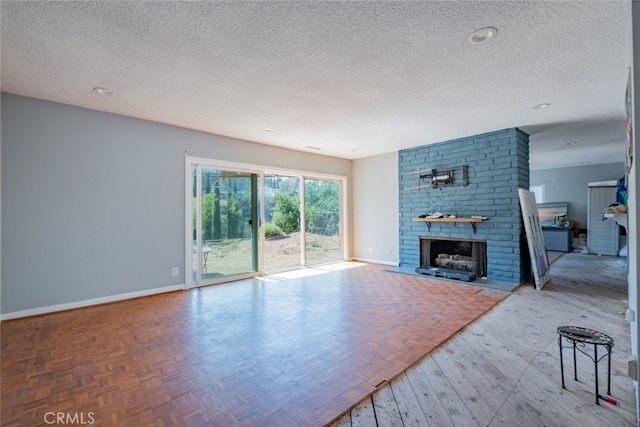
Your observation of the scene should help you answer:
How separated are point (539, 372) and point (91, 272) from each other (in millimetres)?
4842

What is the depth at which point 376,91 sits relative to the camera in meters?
3.00

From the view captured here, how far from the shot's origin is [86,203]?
3518 mm

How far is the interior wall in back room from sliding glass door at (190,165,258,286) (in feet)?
11.0

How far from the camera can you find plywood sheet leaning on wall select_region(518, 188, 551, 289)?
4.26 meters

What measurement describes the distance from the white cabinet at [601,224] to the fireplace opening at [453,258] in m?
4.90

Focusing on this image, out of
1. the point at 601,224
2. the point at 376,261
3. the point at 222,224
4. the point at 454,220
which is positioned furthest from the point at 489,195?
the point at 601,224

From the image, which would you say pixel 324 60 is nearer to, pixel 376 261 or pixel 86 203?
pixel 86 203

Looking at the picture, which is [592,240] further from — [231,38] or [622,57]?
[231,38]

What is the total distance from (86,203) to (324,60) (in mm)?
3458

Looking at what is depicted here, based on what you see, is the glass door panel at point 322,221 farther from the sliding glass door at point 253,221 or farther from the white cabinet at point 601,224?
the white cabinet at point 601,224

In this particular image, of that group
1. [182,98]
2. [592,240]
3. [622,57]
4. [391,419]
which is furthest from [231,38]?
[592,240]

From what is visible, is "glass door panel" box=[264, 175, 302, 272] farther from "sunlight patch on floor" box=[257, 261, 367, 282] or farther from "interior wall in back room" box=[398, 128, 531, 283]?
"interior wall in back room" box=[398, 128, 531, 283]

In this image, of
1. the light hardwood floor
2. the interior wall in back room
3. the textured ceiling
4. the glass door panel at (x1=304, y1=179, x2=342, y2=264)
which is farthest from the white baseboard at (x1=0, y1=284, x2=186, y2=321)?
the interior wall in back room

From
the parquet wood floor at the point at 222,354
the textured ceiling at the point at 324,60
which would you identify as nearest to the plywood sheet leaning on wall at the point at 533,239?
the parquet wood floor at the point at 222,354
